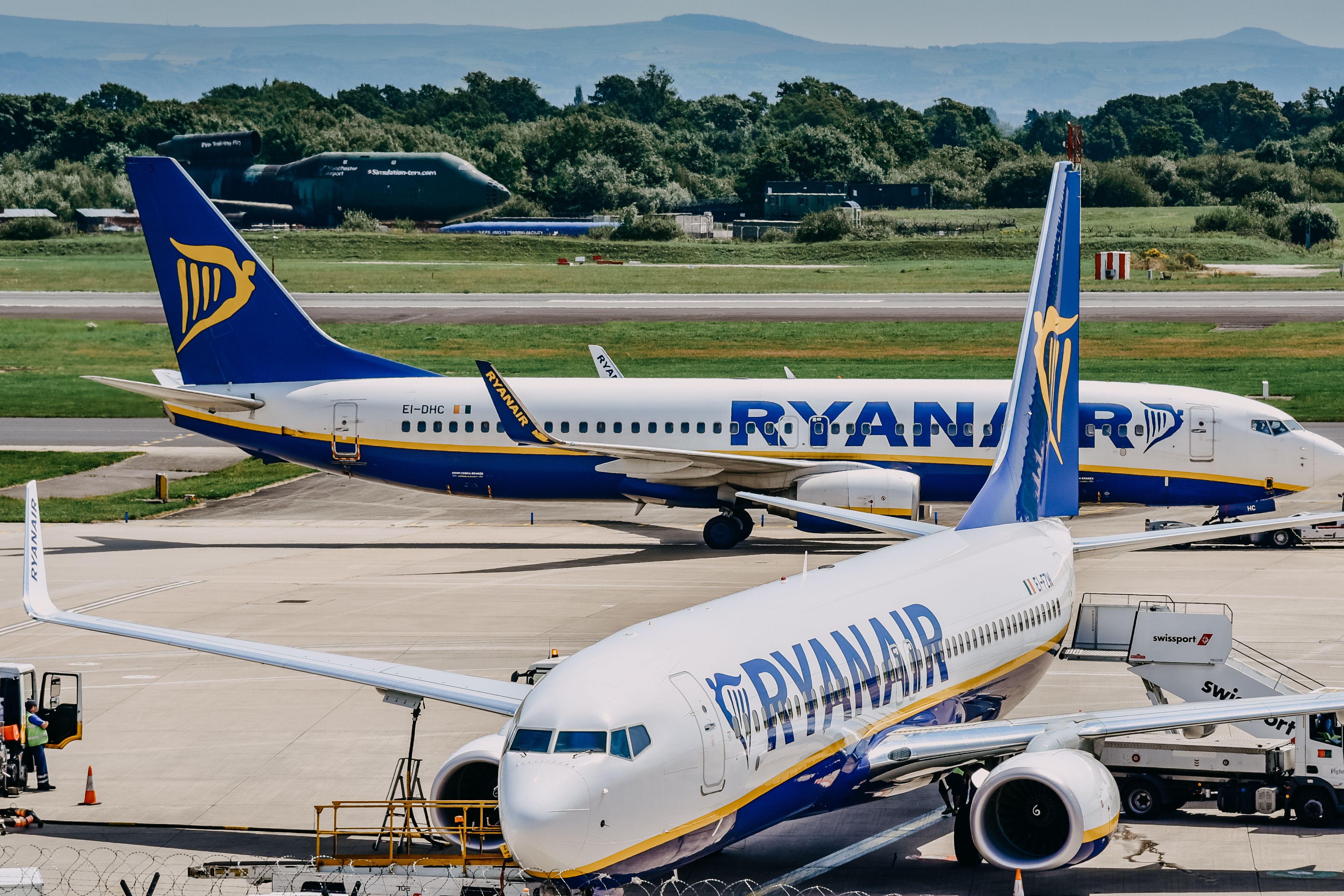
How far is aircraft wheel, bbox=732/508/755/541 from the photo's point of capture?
4638cm

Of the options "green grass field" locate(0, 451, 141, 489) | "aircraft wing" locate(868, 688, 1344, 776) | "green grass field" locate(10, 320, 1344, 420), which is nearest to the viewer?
"aircraft wing" locate(868, 688, 1344, 776)

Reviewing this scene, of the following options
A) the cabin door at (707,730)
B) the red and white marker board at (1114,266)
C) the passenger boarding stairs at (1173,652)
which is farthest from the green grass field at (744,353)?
the cabin door at (707,730)

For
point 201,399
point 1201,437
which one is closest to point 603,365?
point 201,399

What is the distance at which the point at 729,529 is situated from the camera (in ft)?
152

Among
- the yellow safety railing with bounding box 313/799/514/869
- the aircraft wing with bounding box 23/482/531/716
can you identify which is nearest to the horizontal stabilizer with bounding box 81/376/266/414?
the aircraft wing with bounding box 23/482/531/716

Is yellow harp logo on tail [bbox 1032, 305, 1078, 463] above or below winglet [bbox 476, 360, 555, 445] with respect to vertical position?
above

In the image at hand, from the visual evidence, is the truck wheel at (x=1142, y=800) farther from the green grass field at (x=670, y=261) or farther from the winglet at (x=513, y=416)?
the green grass field at (x=670, y=261)

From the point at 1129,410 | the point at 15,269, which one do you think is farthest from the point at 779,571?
the point at 15,269

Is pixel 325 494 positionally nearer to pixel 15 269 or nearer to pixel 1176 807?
pixel 1176 807

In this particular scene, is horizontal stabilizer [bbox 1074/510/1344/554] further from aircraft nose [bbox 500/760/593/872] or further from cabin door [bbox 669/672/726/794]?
aircraft nose [bbox 500/760/593/872]

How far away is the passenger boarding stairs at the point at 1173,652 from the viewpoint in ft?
84.3

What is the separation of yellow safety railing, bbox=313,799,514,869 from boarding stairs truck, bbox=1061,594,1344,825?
829cm

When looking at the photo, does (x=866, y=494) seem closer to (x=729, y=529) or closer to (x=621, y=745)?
(x=729, y=529)

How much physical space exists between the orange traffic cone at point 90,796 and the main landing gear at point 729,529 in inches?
939
